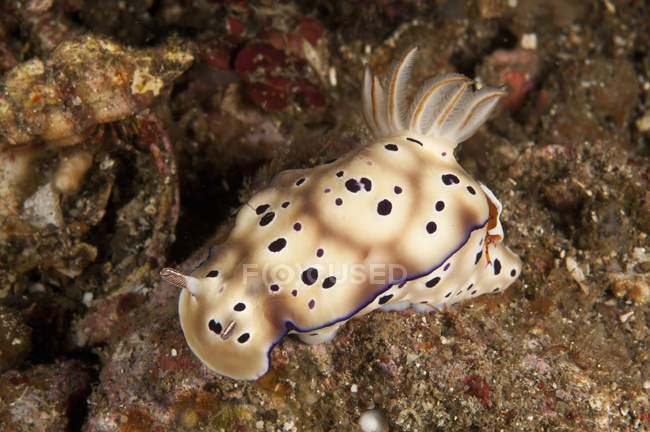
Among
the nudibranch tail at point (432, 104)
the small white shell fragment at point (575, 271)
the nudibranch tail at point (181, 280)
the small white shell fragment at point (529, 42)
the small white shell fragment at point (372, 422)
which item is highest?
the nudibranch tail at point (432, 104)

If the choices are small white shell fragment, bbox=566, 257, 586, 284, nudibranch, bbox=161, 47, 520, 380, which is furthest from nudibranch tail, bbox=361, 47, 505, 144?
small white shell fragment, bbox=566, 257, 586, 284

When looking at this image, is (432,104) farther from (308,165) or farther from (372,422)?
(372,422)

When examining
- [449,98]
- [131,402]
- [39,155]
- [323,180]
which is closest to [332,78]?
[449,98]

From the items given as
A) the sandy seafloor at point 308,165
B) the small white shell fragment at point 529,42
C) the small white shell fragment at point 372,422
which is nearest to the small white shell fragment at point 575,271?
the sandy seafloor at point 308,165

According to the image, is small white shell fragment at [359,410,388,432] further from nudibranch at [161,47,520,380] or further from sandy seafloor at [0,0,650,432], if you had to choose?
nudibranch at [161,47,520,380]

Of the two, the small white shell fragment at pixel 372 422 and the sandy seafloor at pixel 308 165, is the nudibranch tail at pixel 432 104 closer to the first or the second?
the sandy seafloor at pixel 308 165

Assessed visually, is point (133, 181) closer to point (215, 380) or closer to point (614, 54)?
point (215, 380)

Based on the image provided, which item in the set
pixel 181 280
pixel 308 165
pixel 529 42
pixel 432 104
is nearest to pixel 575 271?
pixel 432 104
